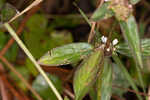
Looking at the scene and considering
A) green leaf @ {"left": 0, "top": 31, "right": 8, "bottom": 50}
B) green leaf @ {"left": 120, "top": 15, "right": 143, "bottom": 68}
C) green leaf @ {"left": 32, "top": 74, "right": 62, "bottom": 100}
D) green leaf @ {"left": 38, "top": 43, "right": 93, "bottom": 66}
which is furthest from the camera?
green leaf @ {"left": 0, "top": 31, "right": 8, "bottom": 50}

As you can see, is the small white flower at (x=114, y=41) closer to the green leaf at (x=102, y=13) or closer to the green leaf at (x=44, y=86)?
the green leaf at (x=102, y=13)

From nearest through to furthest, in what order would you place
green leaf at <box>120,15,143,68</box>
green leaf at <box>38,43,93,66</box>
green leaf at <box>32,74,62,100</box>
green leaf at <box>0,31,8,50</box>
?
green leaf at <box>120,15,143,68</box> < green leaf at <box>38,43,93,66</box> < green leaf at <box>32,74,62,100</box> < green leaf at <box>0,31,8,50</box>

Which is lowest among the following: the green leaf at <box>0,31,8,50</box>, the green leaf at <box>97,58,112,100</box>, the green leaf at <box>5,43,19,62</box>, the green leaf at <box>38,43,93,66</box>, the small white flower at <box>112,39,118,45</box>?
the green leaf at <box>97,58,112,100</box>

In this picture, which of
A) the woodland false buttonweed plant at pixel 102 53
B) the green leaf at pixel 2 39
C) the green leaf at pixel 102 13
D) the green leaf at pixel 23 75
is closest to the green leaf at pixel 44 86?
the green leaf at pixel 23 75

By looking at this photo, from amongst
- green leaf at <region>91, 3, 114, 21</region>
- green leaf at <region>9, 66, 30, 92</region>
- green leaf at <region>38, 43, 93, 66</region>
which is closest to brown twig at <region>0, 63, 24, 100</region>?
green leaf at <region>9, 66, 30, 92</region>

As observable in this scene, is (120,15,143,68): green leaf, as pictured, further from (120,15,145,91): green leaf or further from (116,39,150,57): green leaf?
(116,39,150,57): green leaf

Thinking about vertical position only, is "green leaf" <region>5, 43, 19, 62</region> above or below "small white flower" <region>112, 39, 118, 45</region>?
above
